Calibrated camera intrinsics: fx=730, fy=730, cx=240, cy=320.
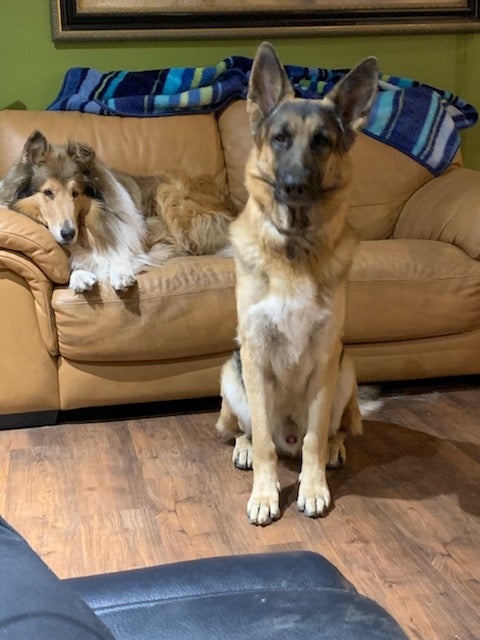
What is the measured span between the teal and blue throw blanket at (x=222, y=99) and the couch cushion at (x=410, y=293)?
0.79 m

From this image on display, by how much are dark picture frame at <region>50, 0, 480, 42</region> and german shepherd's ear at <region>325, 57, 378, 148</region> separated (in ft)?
5.96

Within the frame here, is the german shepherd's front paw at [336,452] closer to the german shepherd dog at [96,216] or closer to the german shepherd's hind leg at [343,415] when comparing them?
the german shepherd's hind leg at [343,415]

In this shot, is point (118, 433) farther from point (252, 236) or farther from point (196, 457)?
point (252, 236)

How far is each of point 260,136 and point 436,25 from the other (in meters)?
2.27

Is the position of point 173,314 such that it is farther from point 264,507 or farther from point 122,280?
point 264,507

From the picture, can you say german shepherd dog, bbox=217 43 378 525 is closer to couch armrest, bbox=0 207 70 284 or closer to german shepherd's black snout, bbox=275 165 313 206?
german shepherd's black snout, bbox=275 165 313 206

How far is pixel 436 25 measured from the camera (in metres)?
3.73

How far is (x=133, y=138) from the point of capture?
3234 mm

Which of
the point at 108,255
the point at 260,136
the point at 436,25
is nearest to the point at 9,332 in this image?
the point at 108,255

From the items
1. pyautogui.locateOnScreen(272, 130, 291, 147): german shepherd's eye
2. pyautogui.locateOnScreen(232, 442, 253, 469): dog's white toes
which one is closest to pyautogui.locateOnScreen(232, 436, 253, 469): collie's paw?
pyautogui.locateOnScreen(232, 442, 253, 469): dog's white toes

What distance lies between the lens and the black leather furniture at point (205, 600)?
473 mm

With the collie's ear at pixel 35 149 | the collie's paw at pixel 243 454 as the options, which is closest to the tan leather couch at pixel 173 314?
the collie's ear at pixel 35 149

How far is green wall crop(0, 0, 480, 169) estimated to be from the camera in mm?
3365

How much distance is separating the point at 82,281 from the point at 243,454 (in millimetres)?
786
